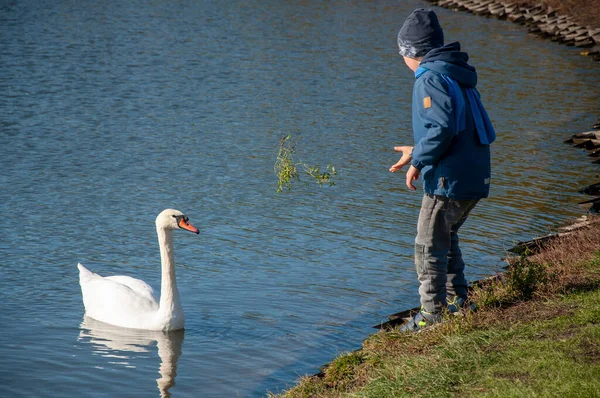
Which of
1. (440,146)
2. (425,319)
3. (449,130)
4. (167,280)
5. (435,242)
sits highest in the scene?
(449,130)

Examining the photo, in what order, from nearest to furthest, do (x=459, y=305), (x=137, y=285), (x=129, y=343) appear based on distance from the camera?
(x=459, y=305) → (x=129, y=343) → (x=137, y=285)

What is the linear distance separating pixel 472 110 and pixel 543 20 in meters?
30.2

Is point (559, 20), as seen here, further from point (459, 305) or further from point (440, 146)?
point (440, 146)

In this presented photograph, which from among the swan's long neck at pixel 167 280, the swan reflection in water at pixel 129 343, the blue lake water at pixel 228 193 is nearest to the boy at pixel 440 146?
the blue lake water at pixel 228 193

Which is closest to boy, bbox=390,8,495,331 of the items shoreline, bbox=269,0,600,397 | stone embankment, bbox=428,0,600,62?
shoreline, bbox=269,0,600,397

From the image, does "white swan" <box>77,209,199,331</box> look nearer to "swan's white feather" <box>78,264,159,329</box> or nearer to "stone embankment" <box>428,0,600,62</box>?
"swan's white feather" <box>78,264,159,329</box>

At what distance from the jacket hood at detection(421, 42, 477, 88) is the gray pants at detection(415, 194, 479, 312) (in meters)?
0.86

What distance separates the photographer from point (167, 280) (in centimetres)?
855

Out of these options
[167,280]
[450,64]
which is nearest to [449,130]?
[450,64]

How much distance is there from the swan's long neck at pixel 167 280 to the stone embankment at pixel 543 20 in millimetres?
21653

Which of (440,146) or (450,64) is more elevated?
(450,64)

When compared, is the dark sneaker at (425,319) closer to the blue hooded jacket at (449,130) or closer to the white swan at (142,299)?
the blue hooded jacket at (449,130)

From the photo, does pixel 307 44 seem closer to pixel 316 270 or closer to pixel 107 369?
pixel 316 270

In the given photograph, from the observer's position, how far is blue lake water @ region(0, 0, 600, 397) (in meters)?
7.98
